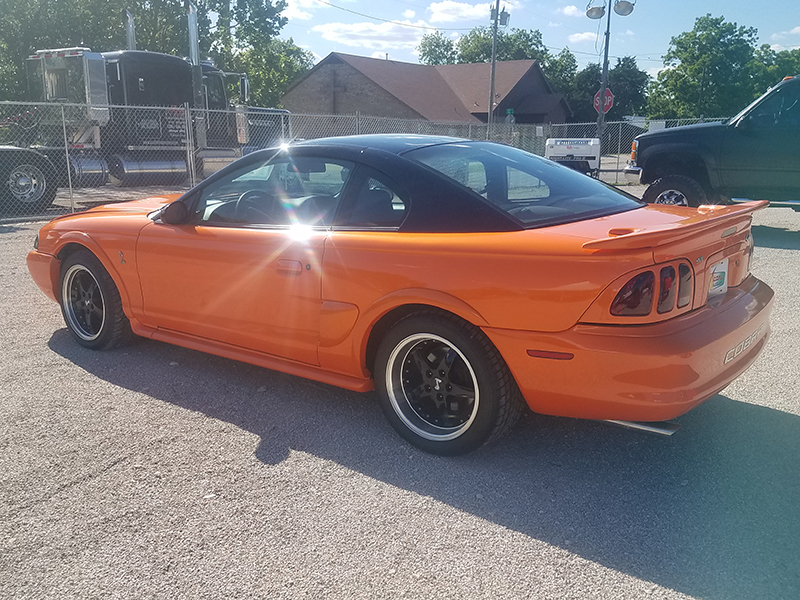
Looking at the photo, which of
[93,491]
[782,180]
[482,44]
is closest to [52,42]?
[782,180]

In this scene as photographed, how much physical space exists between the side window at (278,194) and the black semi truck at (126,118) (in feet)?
34.0

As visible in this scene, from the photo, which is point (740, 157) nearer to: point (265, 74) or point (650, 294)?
point (650, 294)

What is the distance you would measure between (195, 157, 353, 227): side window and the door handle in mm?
231

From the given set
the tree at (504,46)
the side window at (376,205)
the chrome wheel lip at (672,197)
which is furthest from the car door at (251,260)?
the tree at (504,46)

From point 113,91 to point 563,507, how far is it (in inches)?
581

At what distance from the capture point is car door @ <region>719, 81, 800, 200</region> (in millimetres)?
9234

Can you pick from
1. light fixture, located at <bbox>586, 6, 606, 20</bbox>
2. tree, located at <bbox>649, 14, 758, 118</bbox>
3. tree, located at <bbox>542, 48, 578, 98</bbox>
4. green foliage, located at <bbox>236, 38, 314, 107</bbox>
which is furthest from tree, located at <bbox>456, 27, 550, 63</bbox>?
light fixture, located at <bbox>586, 6, 606, 20</bbox>

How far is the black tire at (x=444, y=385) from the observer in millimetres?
2969

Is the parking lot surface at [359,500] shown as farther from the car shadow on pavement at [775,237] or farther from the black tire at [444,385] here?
the car shadow on pavement at [775,237]

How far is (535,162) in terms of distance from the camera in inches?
154

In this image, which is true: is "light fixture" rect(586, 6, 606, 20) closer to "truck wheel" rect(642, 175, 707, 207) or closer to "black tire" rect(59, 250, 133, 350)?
"truck wheel" rect(642, 175, 707, 207)

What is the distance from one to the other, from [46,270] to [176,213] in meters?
1.49

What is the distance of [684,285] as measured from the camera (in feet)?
9.11

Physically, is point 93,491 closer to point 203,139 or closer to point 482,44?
point 203,139
